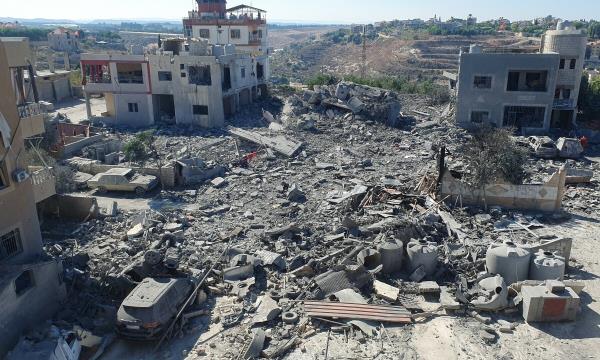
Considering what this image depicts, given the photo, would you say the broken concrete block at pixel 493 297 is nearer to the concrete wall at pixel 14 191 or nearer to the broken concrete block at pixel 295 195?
the broken concrete block at pixel 295 195

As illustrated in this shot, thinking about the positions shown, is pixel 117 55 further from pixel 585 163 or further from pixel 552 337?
pixel 552 337

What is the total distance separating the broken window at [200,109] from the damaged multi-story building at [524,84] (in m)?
18.1

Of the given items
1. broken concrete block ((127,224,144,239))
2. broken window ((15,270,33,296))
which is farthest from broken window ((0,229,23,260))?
broken concrete block ((127,224,144,239))

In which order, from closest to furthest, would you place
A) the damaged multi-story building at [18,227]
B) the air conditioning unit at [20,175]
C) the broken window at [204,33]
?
the damaged multi-story building at [18,227], the air conditioning unit at [20,175], the broken window at [204,33]

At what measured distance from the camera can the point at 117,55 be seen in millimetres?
37469

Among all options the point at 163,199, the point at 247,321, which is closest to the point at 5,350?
the point at 247,321

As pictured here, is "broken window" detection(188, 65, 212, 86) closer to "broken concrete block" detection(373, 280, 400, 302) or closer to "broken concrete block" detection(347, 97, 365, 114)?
"broken concrete block" detection(347, 97, 365, 114)

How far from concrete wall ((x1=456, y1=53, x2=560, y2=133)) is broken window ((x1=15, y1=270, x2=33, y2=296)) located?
94.6 feet

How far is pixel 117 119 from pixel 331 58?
85296mm

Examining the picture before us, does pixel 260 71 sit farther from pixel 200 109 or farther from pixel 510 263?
pixel 510 263

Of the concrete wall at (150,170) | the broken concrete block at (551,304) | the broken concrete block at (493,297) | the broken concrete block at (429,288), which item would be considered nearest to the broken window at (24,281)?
the broken concrete block at (429,288)

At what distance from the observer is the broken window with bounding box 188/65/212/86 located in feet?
121

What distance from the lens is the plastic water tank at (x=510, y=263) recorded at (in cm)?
1438

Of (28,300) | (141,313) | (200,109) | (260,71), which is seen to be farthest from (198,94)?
(141,313)
